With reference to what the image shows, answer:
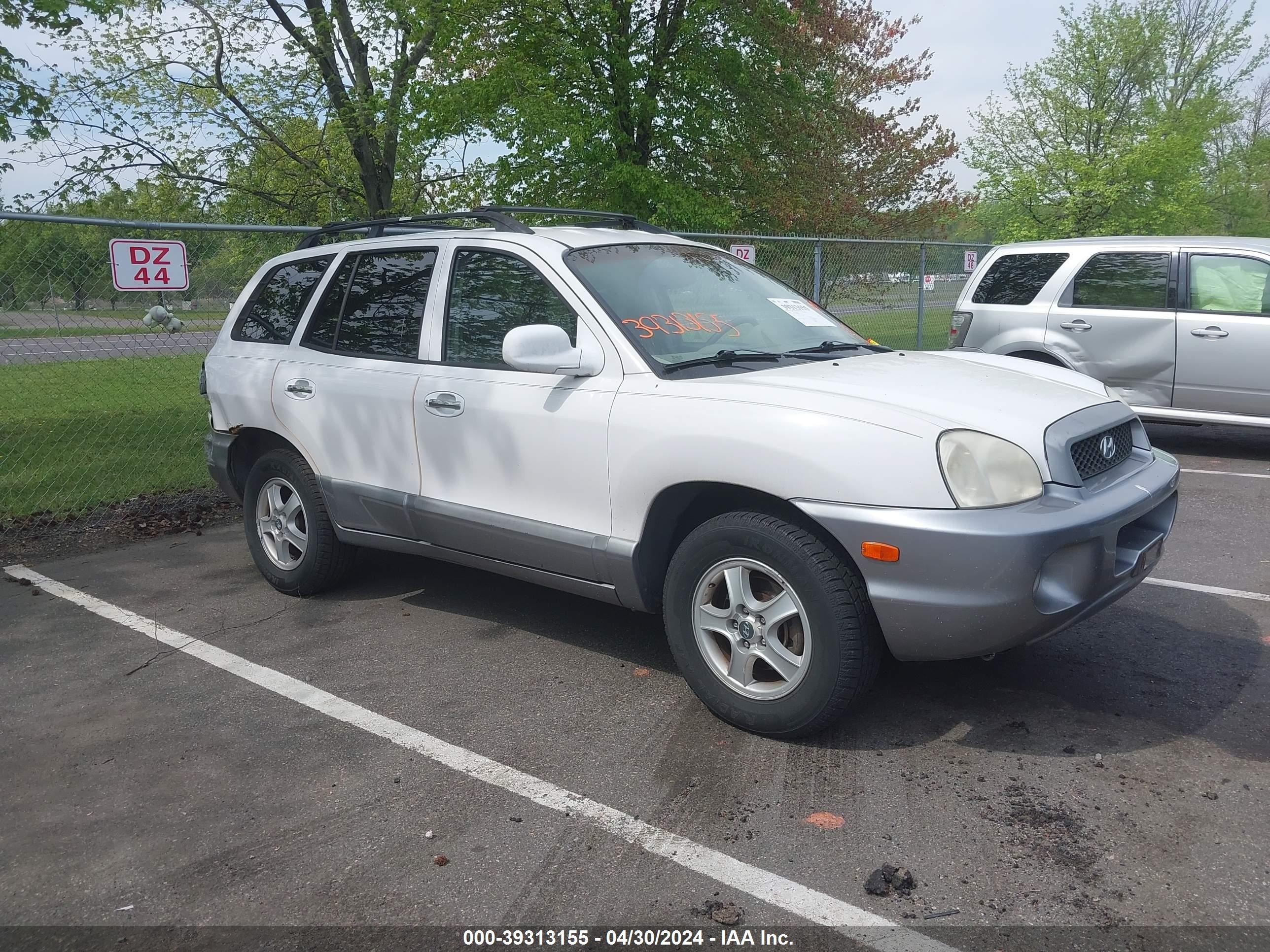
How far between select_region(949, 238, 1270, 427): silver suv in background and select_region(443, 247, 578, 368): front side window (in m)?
6.23

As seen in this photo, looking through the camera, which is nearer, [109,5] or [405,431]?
[405,431]

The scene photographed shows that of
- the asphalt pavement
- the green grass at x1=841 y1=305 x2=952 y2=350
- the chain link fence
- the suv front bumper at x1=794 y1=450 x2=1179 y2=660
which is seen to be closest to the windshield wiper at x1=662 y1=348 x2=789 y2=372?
the suv front bumper at x1=794 y1=450 x2=1179 y2=660

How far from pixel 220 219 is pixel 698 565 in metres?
14.3

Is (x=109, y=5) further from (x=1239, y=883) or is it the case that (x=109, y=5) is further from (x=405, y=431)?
(x=1239, y=883)

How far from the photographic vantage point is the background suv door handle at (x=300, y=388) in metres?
5.04

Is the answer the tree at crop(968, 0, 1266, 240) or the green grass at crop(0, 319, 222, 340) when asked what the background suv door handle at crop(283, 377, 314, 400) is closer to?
the green grass at crop(0, 319, 222, 340)

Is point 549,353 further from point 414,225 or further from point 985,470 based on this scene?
point 414,225

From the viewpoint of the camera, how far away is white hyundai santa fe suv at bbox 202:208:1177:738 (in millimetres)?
3174

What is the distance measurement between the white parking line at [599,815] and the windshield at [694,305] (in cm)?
165

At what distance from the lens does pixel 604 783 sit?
331 centimetres

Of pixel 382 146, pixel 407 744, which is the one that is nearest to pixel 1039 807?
pixel 407 744

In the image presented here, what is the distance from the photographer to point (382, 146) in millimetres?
14492

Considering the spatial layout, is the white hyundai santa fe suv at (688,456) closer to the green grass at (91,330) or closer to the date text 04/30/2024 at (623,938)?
the date text 04/30/2024 at (623,938)

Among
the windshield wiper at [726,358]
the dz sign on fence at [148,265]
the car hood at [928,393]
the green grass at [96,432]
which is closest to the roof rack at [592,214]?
the windshield wiper at [726,358]
